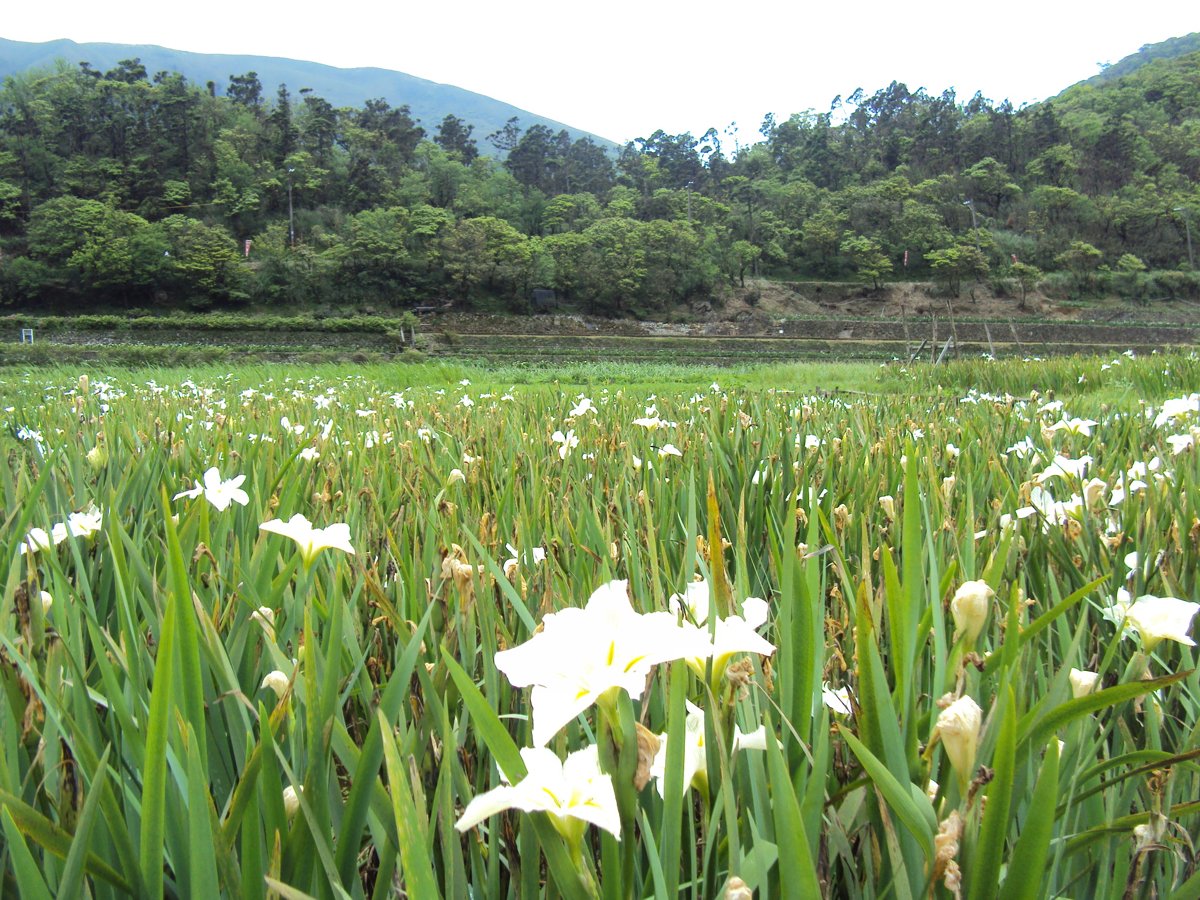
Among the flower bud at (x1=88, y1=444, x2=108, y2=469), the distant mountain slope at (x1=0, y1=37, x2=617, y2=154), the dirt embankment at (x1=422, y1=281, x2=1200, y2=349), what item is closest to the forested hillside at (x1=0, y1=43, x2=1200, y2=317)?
the dirt embankment at (x1=422, y1=281, x2=1200, y2=349)

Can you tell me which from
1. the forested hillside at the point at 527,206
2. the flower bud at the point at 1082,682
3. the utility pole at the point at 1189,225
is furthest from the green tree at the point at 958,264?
the flower bud at the point at 1082,682

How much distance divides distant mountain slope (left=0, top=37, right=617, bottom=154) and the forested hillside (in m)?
97.9

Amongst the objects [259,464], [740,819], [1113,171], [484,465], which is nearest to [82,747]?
[740,819]

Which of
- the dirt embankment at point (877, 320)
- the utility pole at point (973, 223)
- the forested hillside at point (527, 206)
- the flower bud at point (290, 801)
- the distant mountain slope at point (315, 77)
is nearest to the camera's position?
the flower bud at point (290, 801)

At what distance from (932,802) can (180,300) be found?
49.7m

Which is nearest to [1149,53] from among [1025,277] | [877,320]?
[1025,277]

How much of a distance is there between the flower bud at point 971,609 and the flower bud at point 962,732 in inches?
5.9

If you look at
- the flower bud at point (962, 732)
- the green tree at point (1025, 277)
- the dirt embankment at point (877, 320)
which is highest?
the green tree at point (1025, 277)

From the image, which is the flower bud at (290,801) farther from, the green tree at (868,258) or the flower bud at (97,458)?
the green tree at (868,258)

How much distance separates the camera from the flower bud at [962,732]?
50cm

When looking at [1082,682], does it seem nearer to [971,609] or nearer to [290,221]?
[971,609]

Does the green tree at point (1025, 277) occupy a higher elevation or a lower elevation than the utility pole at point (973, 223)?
lower

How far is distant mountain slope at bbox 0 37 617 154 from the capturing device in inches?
6206

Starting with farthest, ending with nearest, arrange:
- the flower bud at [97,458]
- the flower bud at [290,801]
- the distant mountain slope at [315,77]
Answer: the distant mountain slope at [315,77]
the flower bud at [97,458]
the flower bud at [290,801]
